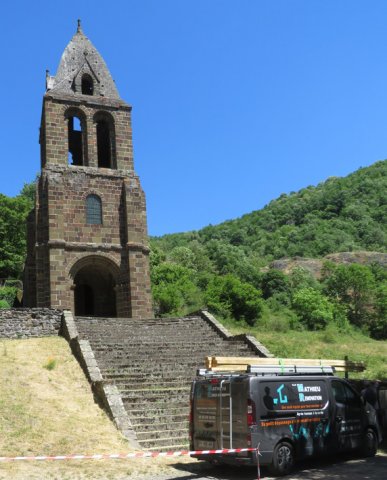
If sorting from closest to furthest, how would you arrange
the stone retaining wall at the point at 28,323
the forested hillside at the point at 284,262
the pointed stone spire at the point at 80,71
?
the stone retaining wall at the point at 28,323, the pointed stone spire at the point at 80,71, the forested hillside at the point at 284,262

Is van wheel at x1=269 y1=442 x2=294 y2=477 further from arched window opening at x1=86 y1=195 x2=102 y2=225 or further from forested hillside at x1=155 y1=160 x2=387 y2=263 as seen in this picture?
forested hillside at x1=155 y1=160 x2=387 y2=263

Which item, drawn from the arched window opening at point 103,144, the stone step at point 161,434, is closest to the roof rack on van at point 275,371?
the stone step at point 161,434

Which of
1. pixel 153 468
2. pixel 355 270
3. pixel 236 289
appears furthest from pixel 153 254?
pixel 153 468

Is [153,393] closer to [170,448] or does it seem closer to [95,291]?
[170,448]

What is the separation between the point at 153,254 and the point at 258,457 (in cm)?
4122

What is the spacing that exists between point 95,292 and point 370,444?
19076 millimetres

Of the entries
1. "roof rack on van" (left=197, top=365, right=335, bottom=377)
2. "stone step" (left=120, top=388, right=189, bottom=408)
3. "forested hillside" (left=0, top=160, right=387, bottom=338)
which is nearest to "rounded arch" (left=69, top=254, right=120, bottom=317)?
"forested hillside" (left=0, top=160, right=387, bottom=338)

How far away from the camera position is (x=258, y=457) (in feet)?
30.3


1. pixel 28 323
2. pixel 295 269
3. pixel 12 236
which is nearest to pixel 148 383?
pixel 28 323

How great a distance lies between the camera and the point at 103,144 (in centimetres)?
2989

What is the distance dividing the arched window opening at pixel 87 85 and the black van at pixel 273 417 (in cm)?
2265

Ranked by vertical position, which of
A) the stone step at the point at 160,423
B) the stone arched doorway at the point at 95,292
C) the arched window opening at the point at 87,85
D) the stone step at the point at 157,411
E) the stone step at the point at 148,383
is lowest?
the stone step at the point at 160,423

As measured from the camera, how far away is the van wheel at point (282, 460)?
946 cm

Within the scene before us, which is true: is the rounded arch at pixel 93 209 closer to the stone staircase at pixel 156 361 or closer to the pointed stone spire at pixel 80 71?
the pointed stone spire at pixel 80 71
